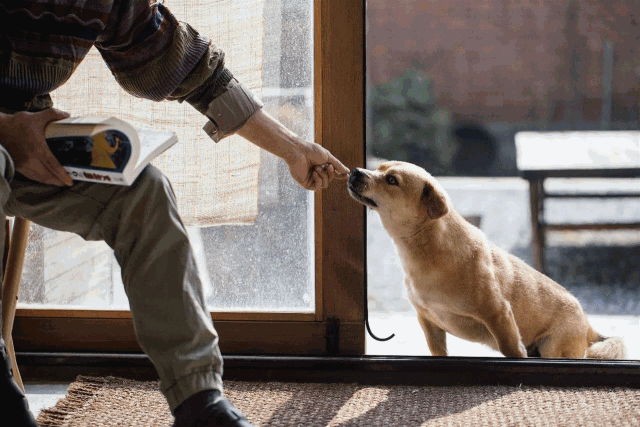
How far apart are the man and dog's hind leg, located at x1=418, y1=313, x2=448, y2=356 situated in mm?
991

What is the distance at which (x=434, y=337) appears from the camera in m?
1.90

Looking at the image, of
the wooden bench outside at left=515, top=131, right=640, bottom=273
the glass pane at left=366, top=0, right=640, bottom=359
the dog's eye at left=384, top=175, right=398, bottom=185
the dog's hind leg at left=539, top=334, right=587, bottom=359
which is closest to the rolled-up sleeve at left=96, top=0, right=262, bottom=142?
the dog's eye at left=384, top=175, right=398, bottom=185

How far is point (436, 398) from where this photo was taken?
1.55 m

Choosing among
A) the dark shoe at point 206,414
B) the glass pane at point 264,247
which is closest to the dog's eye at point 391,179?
the glass pane at point 264,247

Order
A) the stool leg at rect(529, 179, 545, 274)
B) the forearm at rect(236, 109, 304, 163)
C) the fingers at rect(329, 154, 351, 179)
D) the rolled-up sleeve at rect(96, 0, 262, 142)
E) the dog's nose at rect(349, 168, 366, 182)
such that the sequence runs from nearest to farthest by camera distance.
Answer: the rolled-up sleeve at rect(96, 0, 262, 142)
the forearm at rect(236, 109, 304, 163)
the fingers at rect(329, 154, 351, 179)
the dog's nose at rect(349, 168, 366, 182)
the stool leg at rect(529, 179, 545, 274)

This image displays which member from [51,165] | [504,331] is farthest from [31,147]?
[504,331]

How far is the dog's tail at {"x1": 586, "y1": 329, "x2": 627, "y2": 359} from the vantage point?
183cm

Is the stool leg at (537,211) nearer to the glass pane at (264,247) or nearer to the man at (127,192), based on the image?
the glass pane at (264,247)

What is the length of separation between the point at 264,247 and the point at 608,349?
1.00 metres

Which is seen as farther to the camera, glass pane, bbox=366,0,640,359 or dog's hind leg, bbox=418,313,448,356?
glass pane, bbox=366,0,640,359

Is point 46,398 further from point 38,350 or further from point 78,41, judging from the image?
point 78,41

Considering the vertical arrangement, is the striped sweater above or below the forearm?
above

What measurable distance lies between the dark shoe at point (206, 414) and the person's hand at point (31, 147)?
1.26 ft

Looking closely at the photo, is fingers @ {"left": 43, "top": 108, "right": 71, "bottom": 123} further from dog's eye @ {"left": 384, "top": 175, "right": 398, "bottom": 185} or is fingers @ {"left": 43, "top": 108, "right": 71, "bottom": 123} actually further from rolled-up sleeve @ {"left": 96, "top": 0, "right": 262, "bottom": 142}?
dog's eye @ {"left": 384, "top": 175, "right": 398, "bottom": 185}
